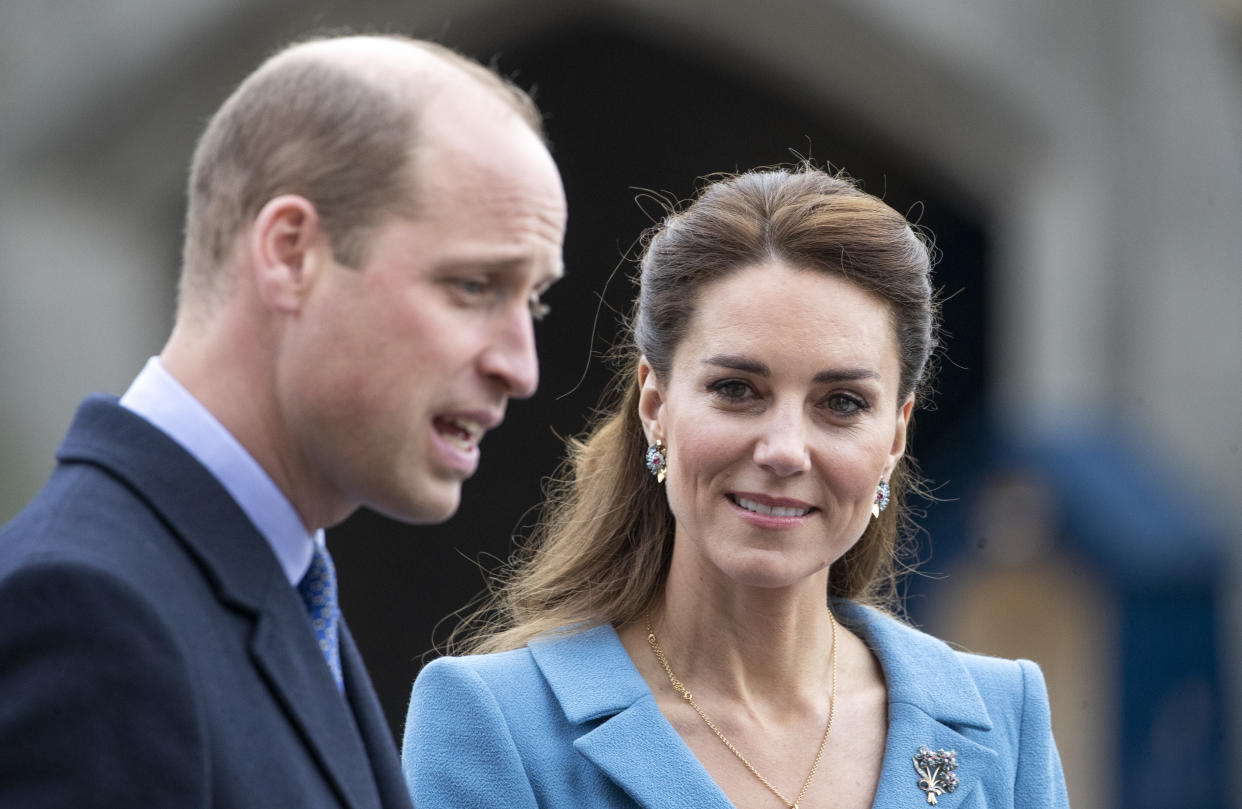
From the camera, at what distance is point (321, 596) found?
7.20 feet

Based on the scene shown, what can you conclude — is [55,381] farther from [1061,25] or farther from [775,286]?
[775,286]

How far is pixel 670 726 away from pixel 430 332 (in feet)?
4.39

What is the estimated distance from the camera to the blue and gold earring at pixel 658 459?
333cm

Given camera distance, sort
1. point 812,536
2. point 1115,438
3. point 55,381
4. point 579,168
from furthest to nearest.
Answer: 1. point 579,168
2. point 1115,438
3. point 55,381
4. point 812,536

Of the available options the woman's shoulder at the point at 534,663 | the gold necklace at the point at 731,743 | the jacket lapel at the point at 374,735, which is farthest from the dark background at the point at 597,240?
the jacket lapel at the point at 374,735

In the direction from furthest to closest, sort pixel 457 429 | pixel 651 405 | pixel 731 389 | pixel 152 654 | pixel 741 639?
pixel 651 405, pixel 741 639, pixel 731 389, pixel 457 429, pixel 152 654

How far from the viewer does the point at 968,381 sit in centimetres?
1230

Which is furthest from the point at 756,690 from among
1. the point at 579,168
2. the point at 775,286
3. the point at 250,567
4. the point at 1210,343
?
the point at 579,168

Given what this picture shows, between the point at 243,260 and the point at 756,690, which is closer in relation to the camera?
the point at 243,260

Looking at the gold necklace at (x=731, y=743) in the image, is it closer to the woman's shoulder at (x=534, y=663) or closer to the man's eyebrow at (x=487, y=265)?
the woman's shoulder at (x=534, y=663)

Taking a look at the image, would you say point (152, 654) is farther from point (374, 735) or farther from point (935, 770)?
point (935, 770)

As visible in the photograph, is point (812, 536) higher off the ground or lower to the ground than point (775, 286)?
lower

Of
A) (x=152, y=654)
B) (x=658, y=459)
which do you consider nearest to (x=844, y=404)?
(x=658, y=459)

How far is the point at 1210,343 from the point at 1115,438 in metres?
0.99
